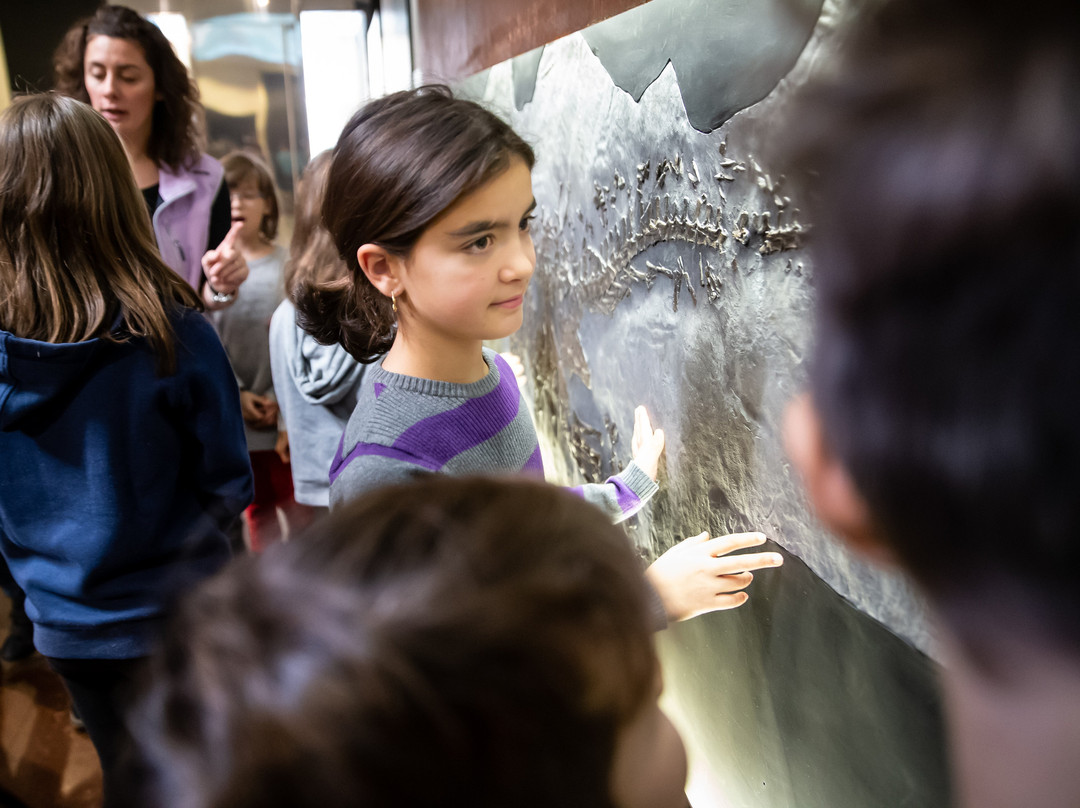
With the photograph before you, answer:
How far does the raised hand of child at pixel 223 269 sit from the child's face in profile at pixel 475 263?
3.49 ft

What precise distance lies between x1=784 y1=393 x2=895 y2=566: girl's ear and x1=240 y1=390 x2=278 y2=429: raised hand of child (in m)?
2.25

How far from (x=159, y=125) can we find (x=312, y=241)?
73 centimetres

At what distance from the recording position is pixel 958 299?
1.23ft

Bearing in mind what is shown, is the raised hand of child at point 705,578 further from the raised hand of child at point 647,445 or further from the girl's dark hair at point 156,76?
the girl's dark hair at point 156,76

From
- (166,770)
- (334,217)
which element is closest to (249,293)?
(334,217)

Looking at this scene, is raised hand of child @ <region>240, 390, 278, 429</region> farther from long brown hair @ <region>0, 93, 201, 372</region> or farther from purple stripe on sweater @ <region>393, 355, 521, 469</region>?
purple stripe on sweater @ <region>393, 355, 521, 469</region>

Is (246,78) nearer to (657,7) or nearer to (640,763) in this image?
(657,7)

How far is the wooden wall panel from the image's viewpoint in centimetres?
150

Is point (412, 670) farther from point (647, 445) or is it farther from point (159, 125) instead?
point (159, 125)

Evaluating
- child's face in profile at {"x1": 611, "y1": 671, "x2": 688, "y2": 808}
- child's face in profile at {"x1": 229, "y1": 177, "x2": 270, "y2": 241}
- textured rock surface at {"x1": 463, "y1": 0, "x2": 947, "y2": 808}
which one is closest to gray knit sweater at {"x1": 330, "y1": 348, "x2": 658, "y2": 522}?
textured rock surface at {"x1": 463, "y1": 0, "x2": 947, "y2": 808}

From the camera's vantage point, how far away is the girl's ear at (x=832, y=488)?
45 cm

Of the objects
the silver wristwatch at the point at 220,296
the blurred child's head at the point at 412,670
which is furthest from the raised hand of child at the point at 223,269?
the blurred child's head at the point at 412,670

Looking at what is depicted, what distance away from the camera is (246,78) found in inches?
159

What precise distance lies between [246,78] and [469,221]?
3.56 meters
